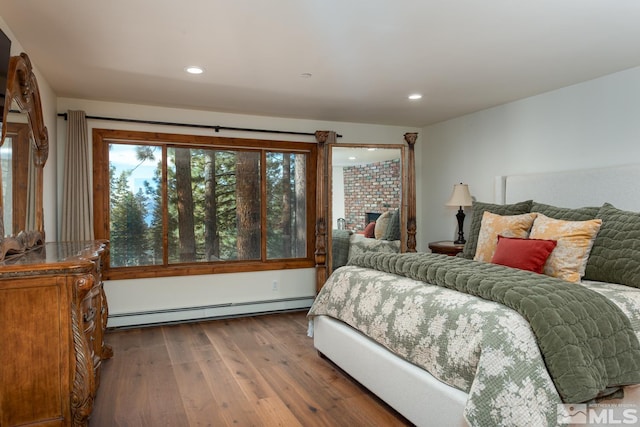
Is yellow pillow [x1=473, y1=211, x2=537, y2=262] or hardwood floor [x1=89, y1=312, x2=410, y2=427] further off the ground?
yellow pillow [x1=473, y1=211, x2=537, y2=262]

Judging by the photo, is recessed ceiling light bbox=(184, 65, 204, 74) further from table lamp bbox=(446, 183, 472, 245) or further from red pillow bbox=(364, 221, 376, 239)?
table lamp bbox=(446, 183, 472, 245)

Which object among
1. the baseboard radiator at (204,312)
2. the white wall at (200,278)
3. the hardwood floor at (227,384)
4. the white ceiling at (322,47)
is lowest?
the hardwood floor at (227,384)

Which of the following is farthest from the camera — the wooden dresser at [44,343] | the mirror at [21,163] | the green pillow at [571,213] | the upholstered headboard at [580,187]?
the upholstered headboard at [580,187]

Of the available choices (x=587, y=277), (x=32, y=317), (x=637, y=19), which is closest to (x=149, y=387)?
(x=32, y=317)

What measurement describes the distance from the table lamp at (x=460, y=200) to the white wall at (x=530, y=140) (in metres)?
0.18

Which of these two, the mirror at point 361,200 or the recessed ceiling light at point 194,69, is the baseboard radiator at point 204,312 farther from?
the recessed ceiling light at point 194,69

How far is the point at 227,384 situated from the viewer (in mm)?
2859

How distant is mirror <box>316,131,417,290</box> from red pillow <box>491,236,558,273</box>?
2086mm

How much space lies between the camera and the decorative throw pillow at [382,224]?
4.96 m

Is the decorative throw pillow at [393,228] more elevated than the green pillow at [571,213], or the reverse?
the green pillow at [571,213]

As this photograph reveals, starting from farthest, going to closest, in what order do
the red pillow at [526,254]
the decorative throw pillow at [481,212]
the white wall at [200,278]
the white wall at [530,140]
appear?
the white wall at [200,278], the decorative throw pillow at [481,212], the white wall at [530,140], the red pillow at [526,254]

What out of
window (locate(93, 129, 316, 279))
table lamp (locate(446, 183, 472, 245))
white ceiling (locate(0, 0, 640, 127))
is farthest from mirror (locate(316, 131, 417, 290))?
white ceiling (locate(0, 0, 640, 127))

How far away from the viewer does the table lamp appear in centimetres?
456

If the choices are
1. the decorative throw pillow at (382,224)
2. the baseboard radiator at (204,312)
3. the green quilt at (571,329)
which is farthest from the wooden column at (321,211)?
the green quilt at (571,329)
